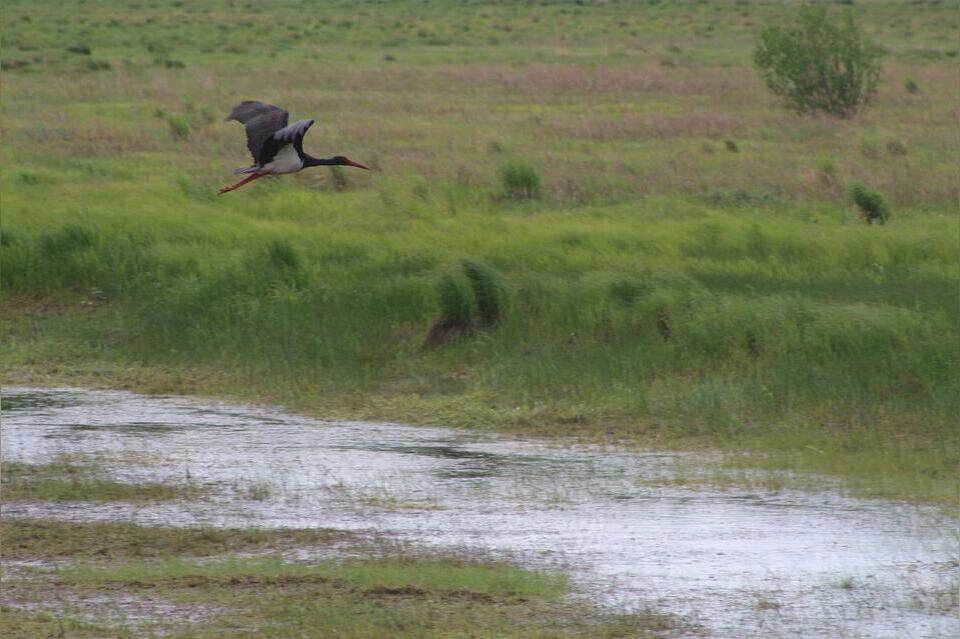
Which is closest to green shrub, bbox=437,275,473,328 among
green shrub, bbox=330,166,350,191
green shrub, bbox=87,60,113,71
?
green shrub, bbox=330,166,350,191

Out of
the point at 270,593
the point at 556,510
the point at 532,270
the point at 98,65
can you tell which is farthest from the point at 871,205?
the point at 98,65

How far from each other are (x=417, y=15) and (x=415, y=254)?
4226 cm

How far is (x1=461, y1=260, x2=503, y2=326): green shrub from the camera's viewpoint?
39.9 feet

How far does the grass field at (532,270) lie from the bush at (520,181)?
0.07m

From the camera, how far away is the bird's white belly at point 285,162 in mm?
9391

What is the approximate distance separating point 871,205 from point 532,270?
426 cm

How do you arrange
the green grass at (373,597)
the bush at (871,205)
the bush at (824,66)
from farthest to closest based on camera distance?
the bush at (824,66), the bush at (871,205), the green grass at (373,597)

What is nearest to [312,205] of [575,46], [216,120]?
[216,120]

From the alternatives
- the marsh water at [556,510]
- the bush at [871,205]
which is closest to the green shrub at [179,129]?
the bush at [871,205]

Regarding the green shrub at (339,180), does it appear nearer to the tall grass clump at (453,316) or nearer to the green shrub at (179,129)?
the green shrub at (179,129)

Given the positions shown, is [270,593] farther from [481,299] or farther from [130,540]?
[481,299]

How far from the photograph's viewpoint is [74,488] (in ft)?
28.6

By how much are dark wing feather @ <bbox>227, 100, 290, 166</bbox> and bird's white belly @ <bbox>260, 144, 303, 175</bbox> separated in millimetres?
45

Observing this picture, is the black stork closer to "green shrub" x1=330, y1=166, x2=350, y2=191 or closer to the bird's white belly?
the bird's white belly
